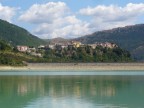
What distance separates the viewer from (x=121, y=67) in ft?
414

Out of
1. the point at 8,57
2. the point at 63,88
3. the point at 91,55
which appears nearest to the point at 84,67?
the point at 8,57

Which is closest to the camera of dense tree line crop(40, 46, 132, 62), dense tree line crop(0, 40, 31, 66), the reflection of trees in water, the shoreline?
the reflection of trees in water

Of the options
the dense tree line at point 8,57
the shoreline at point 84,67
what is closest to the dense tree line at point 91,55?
the dense tree line at point 8,57

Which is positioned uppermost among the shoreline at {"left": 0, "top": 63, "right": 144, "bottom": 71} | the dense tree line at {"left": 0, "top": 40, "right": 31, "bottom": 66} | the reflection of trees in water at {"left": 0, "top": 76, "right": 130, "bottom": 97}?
the dense tree line at {"left": 0, "top": 40, "right": 31, "bottom": 66}

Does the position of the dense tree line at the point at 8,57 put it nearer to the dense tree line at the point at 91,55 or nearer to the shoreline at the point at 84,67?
the shoreline at the point at 84,67

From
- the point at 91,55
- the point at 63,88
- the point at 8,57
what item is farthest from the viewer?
the point at 91,55

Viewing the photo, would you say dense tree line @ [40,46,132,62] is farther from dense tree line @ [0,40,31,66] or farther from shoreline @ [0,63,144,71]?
shoreline @ [0,63,144,71]

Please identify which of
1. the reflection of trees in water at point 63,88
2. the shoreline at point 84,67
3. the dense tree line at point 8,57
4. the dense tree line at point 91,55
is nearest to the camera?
the reflection of trees in water at point 63,88

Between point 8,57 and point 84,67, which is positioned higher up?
point 8,57

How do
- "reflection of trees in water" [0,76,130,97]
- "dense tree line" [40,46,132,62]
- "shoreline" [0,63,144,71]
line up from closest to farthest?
"reflection of trees in water" [0,76,130,97] < "shoreline" [0,63,144,71] < "dense tree line" [40,46,132,62]

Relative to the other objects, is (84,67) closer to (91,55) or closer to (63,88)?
(91,55)

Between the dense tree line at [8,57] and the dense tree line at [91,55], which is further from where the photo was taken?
the dense tree line at [91,55]

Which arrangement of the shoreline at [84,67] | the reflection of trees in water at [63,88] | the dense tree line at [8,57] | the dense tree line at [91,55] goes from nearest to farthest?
the reflection of trees in water at [63,88] → the shoreline at [84,67] → the dense tree line at [8,57] → the dense tree line at [91,55]

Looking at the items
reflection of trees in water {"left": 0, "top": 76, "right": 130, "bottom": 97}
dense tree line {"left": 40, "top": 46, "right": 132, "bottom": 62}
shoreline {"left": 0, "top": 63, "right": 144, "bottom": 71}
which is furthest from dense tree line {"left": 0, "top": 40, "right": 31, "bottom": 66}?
reflection of trees in water {"left": 0, "top": 76, "right": 130, "bottom": 97}
